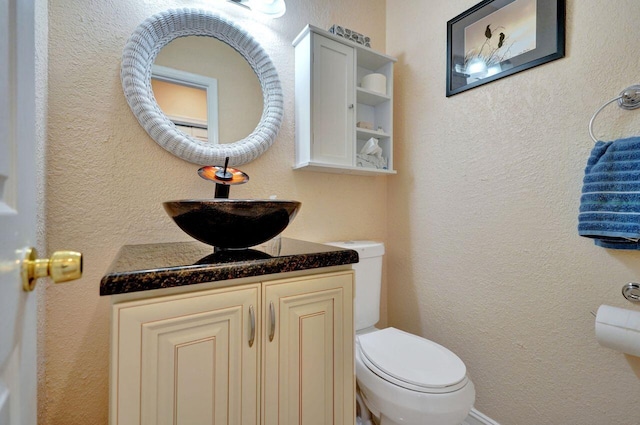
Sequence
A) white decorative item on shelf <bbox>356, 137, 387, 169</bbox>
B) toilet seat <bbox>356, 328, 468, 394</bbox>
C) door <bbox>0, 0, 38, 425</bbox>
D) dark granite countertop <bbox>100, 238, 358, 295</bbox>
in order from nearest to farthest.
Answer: door <bbox>0, 0, 38, 425</bbox>, dark granite countertop <bbox>100, 238, 358, 295</bbox>, toilet seat <bbox>356, 328, 468, 394</bbox>, white decorative item on shelf <bbox>356, 137, 387, 169</bbox>

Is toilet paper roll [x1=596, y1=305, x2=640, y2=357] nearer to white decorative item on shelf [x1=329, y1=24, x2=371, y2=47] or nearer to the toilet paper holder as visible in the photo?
the toilet paper holder

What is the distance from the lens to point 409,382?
959mm

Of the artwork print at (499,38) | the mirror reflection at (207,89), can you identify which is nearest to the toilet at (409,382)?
the mirror reflection at (207,89)

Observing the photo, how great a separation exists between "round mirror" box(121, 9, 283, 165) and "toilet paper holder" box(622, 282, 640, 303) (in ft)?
4.65

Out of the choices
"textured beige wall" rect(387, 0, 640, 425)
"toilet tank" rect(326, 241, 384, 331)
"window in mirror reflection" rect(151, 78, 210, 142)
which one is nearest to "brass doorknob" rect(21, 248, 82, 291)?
"window in mirror reflection" rect(151, 78, 210, 142)

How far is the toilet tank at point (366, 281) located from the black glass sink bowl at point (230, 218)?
0.64 meters

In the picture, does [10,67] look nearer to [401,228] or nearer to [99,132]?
[99,132]

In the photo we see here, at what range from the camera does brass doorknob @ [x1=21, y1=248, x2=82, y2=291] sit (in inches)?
14.2

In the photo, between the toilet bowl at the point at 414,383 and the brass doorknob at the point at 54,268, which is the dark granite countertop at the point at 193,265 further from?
the toilet bowl at the point at 414,383

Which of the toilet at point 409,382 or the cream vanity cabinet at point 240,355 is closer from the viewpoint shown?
the cream vanity cabinet at point 240,355

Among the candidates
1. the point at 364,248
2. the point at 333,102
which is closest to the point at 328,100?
the point at 333,102

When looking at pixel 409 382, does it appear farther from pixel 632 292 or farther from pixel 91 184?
pixel 91 184

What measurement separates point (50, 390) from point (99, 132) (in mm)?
900

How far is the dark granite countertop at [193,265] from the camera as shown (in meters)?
0.60
